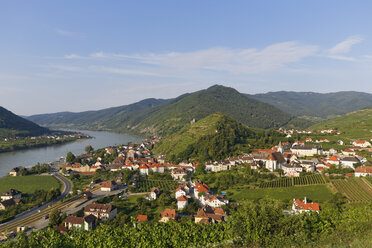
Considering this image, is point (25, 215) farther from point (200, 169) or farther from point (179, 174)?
point (200, 169)

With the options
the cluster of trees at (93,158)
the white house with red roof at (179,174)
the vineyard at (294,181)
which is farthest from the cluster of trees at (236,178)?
the cluster of trees at (93,158)

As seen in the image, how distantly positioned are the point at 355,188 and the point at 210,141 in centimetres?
4129

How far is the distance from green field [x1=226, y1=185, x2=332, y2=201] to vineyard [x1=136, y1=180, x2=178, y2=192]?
12113 millimetres

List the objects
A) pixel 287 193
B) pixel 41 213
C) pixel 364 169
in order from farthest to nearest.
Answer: pixel 364 169 < pixel 287 193 < pixel 41 213

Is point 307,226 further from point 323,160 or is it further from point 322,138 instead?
point 322,138

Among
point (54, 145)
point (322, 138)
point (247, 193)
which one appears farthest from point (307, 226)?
point (54, 145)

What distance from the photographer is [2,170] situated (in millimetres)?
68500

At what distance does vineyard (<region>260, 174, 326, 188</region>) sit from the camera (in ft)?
147

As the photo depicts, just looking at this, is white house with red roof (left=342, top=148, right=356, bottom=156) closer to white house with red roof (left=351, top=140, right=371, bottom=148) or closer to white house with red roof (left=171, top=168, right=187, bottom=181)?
white house with red roof (left=351, top=140, right=371, bottom=148)

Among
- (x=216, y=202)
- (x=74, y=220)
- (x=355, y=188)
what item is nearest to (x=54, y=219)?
(x=74, y=220)

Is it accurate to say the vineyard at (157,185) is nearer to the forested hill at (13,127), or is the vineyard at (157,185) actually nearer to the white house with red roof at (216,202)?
the white house with red roof at (216,202)

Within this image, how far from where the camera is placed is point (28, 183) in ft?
178

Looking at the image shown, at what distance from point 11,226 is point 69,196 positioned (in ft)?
40.7

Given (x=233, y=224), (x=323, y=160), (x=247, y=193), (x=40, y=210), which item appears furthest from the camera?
(x=323, y=160)
